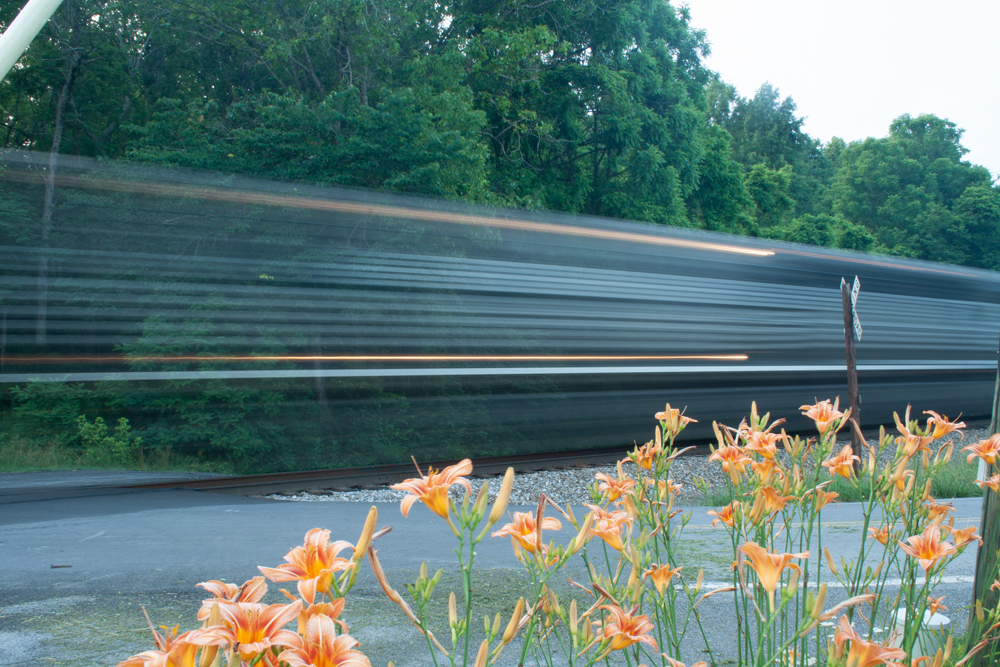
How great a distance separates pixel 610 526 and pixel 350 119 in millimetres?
8467

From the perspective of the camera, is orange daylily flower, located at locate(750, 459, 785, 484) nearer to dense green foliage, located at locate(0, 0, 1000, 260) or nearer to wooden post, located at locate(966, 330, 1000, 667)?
wooden post, located at locate(966, 330, 1000, 667)

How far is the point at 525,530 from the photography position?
888 millimetres

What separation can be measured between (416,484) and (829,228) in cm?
→ 2842

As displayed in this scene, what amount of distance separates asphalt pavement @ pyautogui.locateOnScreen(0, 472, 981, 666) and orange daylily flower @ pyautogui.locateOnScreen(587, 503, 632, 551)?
973mm

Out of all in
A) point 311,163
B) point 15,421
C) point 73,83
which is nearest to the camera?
point 15,421

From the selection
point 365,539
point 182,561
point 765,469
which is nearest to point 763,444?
point 765,469

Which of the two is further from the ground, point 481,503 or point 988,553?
point 481,503

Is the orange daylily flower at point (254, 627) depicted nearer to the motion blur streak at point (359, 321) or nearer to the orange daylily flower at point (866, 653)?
the orange daylily flower at point (866, 653)

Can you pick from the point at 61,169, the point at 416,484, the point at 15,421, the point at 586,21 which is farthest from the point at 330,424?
the point at 586,21

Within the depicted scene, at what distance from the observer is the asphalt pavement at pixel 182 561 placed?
193 cm

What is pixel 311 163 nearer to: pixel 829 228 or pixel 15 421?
pixel 15 421

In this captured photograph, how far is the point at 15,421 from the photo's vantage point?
13.6ft

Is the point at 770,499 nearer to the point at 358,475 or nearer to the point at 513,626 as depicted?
the point at 513,626

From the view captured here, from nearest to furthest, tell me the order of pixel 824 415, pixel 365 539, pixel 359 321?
1. pixel 365 539
2. pixel 824 415
3. pixel 359 321
